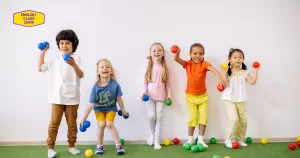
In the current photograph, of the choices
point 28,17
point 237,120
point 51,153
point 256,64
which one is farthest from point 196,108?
point 28,17

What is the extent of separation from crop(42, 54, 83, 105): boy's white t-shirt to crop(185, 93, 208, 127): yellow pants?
1.38m

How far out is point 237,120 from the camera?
144 inches

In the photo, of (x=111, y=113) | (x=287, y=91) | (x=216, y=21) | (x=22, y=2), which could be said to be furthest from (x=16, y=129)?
(x=287, y=91)

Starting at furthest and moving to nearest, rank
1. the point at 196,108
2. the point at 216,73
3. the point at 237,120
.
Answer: the point at 196,108 → the point at 237,120 → the point at 216,73

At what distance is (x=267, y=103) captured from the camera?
12.9ft

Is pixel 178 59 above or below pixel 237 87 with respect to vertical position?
above

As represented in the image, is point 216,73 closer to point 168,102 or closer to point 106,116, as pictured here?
point 168,102

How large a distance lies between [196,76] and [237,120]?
2.40 ft

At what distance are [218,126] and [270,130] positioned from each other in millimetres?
691

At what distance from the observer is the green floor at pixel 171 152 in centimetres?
333

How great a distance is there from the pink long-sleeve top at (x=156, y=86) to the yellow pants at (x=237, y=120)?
0.78m

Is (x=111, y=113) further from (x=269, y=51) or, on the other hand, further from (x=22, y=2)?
(x=269, y=51)

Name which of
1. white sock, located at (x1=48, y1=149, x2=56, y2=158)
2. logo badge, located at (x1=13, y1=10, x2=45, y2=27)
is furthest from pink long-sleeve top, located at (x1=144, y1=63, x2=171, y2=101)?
logo badge, located at (x1=13, y1=10, x2=45, y2=27)

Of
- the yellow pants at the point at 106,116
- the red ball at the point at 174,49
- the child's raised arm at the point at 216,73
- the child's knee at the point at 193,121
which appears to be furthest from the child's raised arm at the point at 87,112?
the child's raised arm at the point at 216,73
